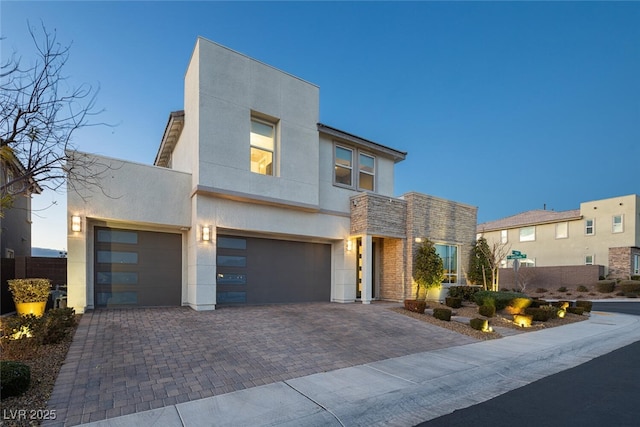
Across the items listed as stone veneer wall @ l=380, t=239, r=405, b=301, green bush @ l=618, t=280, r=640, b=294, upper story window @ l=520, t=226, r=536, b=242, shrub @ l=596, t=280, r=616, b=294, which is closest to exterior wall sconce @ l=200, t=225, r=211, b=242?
stone veneer wall @ l=380, t=239, r=405, b=301

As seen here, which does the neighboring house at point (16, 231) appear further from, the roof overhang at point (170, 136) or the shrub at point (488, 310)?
the shrub at point (488, 310)

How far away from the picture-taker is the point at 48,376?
16.4 ft

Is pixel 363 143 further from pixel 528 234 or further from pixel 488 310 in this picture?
pixel 528 234

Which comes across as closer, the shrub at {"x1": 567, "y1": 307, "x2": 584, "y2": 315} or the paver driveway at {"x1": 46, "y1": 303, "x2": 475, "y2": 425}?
the paver driveway at {"x1": 46, "y1": 303, "x2": 475, "y2": 425}

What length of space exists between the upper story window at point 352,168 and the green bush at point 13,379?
452 inches

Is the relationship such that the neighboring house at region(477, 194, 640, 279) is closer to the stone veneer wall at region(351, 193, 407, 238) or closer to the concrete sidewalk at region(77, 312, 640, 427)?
the stone veneer wall at region(351, 193, 407, 238)

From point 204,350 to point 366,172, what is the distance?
36.0 feet

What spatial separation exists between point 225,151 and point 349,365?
308 inches

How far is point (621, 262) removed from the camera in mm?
26750

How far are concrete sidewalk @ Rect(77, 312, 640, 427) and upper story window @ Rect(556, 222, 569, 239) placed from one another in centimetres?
2728

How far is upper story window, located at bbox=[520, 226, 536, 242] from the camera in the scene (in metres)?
32.2

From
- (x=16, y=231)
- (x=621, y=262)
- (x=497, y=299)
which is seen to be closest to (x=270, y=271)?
(x=497, y=299)

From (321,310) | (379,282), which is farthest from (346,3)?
(321,310)

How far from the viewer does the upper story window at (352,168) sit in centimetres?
1450
